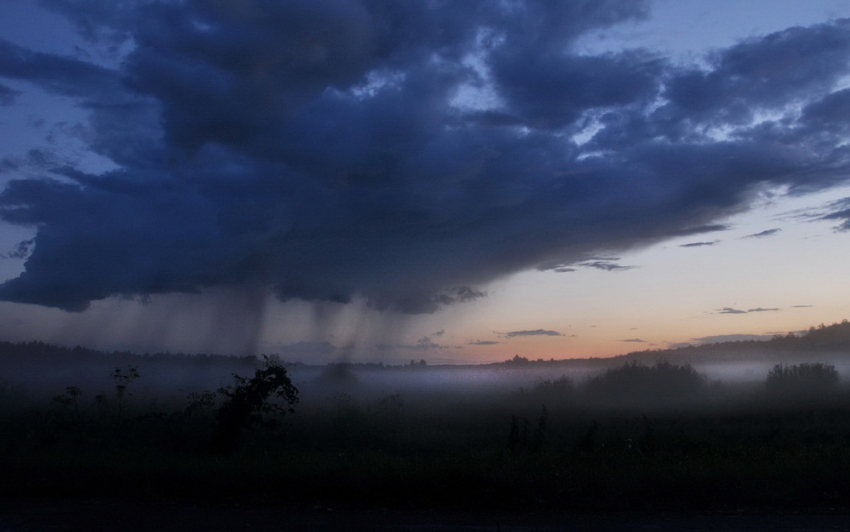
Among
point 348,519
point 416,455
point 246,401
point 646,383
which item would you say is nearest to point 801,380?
point 646,383

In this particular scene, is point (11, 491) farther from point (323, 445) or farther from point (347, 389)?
point (347, 389)

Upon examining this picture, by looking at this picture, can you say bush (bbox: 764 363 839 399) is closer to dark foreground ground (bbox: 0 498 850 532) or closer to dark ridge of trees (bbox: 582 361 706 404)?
dark ridge of trees (bbox: 582 361 706 404)

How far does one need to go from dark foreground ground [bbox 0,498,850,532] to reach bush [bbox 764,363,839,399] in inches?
1813

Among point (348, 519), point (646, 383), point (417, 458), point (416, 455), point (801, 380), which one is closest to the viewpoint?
point (348, 519)

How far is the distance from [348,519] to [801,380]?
184ft

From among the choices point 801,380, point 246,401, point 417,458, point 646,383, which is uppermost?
point 246,401

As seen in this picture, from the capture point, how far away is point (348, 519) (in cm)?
933

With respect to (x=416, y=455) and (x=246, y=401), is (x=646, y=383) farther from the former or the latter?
(x=246, y=401)

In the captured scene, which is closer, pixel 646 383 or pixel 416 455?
pixel 416 455

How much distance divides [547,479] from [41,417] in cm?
2278

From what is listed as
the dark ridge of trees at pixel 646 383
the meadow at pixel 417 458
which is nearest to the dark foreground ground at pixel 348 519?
the meadow at pixel 417 458

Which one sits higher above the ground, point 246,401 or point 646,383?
point 246,401

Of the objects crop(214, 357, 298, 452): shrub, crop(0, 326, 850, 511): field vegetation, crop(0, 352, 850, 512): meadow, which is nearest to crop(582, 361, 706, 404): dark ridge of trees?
crop(0, 326, 850, 511): field vegetation

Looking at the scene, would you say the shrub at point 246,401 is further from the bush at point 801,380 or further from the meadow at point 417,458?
the bush at point 801,380
